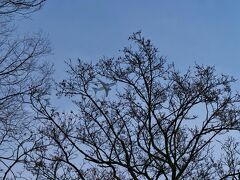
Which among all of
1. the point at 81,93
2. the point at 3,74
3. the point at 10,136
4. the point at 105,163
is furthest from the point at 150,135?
the point at 3,74

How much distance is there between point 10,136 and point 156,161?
4.50 m

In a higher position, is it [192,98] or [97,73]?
[97,73]

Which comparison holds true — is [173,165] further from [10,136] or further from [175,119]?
[10,136]

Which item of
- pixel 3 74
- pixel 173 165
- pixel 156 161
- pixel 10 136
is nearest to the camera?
pixel 3 74

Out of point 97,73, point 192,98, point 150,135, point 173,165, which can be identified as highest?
point 97,73

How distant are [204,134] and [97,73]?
3.99 meters

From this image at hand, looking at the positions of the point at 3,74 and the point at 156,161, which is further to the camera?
the point at 156,161

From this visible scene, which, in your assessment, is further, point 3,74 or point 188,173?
point 188,173

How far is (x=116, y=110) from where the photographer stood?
1280cm

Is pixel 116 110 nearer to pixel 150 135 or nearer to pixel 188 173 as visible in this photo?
pixel 150 135

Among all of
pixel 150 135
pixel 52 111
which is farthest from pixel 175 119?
pixel 52 111

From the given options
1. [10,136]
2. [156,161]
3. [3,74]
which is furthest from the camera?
[156,161]

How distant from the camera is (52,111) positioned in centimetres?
1255

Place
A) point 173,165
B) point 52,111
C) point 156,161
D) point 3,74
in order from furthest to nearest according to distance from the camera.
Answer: point 52,111, point 156,161, point 173,165, point 3,74
